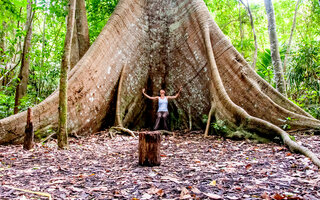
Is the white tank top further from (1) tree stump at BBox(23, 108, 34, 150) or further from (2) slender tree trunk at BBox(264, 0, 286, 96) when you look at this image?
(1) tree stump at BBox(23, 108, 34, 150)

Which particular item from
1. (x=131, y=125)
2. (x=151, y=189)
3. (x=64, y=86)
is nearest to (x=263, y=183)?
(x=151, y=189)

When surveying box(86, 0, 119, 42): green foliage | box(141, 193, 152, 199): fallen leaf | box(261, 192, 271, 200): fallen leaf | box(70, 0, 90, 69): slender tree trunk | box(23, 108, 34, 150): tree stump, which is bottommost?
box(141, 193, 152, 199): fallen leaf

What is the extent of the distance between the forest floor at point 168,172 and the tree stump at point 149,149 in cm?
12

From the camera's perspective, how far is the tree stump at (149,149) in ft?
10.5

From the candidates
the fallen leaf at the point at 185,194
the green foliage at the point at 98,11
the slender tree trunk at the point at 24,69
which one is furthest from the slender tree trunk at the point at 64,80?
the green foliage at the point at 98,11

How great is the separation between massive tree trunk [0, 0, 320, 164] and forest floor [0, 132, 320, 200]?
0.65 metres

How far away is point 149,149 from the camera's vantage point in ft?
10.5

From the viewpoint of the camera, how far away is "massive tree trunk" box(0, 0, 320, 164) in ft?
15.8

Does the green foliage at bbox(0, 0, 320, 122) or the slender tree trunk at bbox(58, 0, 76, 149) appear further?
the green foliage at bbox(0, 0, 320, 122)

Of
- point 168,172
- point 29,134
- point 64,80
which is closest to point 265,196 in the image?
point 168,172

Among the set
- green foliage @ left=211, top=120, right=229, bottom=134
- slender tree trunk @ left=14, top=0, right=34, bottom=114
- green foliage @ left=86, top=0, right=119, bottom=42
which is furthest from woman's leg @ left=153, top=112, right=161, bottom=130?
green foliage @ left=86, top=0, right=119, bottom=42

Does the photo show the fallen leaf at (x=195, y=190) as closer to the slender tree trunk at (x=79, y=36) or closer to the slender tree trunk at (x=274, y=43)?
the slender tree trunk at (x=274, y=43)

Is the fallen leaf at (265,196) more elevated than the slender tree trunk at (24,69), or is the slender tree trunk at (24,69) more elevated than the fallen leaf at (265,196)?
the slender tree trunk at (24,69)

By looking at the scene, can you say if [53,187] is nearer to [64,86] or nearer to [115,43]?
[64,86]
